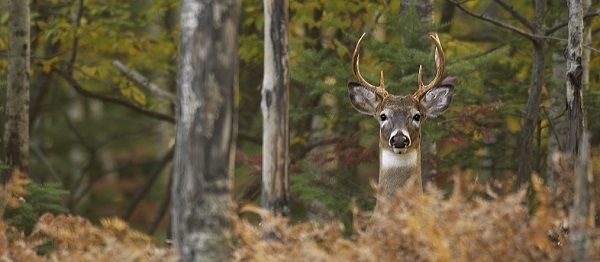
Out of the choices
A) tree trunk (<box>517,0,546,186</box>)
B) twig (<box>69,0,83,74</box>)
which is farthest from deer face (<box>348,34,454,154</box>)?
twig (<box>69,0,83,74</box>)

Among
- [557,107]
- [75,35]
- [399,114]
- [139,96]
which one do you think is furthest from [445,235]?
[139,96]

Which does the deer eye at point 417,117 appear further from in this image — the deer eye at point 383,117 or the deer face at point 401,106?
the deer eye at point 383,117

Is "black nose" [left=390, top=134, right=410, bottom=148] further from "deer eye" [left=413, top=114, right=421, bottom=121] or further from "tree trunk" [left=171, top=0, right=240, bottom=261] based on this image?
"tree trunk" [left=171, top=0, right=240, bottom=261]

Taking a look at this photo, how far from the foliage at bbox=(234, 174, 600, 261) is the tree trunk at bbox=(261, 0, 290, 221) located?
3.14 feet

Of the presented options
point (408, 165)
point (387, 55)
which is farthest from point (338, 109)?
point (408, 165)

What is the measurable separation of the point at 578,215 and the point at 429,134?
382 cm

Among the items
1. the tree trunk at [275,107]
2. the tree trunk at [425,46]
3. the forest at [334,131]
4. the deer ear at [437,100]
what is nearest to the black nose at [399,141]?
the forest at [334,131]

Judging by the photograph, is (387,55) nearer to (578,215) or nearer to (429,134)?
(429,134)

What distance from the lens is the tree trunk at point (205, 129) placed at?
5.48 m

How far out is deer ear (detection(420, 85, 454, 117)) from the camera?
858 centimetres

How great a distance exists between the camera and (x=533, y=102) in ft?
29.5

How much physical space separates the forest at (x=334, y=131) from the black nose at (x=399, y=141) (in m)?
0.12

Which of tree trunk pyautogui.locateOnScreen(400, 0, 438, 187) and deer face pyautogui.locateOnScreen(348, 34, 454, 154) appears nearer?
deer face pyautogui.locateOnScreen(348, 34, 454, 154)

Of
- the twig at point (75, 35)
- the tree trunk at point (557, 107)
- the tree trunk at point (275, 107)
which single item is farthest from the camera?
the twig at point (75, 35)
